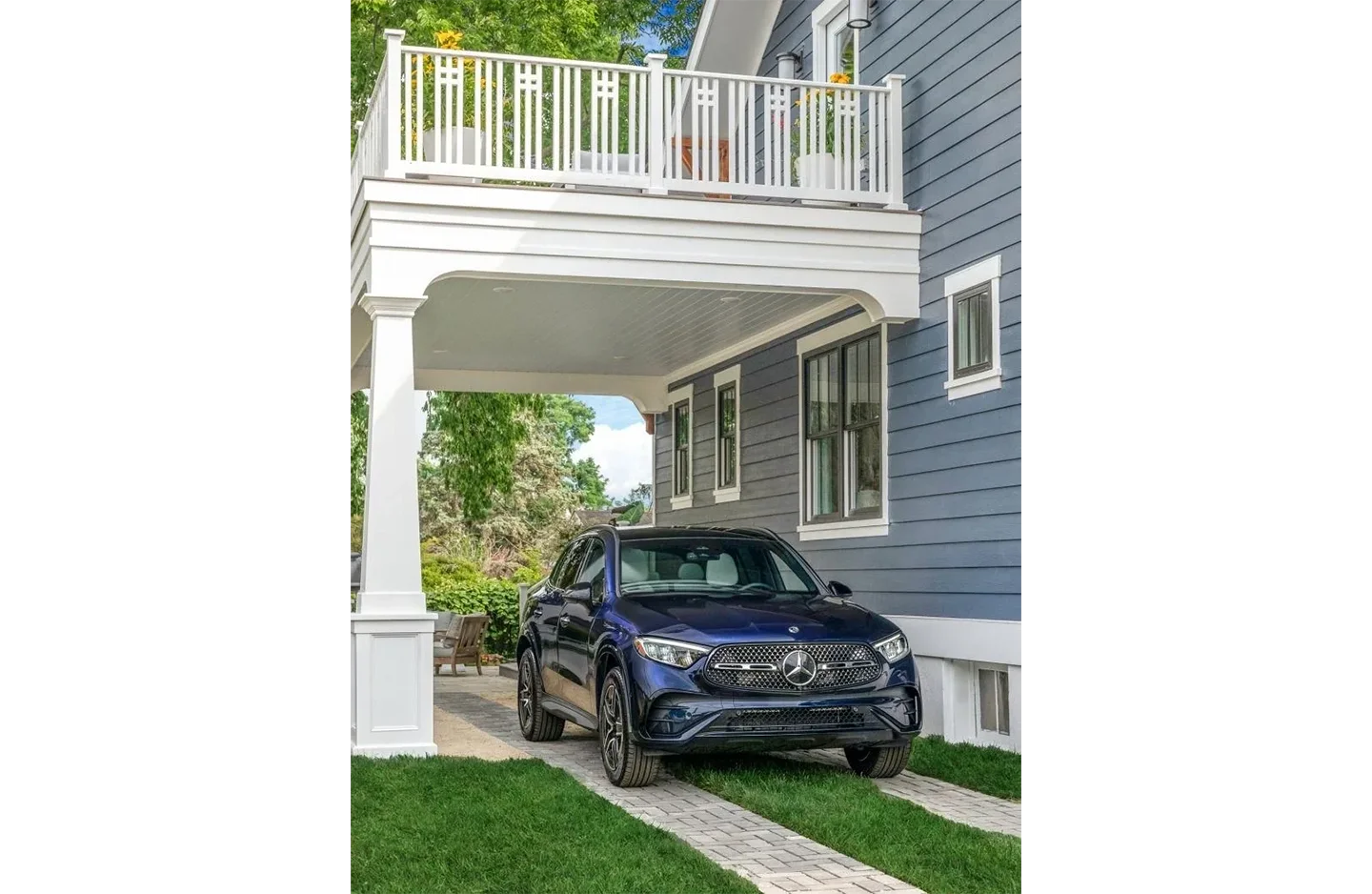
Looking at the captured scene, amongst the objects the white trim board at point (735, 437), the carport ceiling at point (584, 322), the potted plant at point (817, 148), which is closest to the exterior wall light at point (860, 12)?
the potted plant at point (817, 148)

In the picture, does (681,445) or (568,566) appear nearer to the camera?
(568,566)

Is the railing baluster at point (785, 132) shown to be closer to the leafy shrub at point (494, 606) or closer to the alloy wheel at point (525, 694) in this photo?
the alloy wheel at point (525, 694)

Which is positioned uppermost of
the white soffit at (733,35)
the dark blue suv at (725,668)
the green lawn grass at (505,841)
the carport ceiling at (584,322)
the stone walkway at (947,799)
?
the white soffit at (733,35)

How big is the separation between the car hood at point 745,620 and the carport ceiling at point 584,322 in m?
3.24

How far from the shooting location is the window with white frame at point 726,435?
1603 cm

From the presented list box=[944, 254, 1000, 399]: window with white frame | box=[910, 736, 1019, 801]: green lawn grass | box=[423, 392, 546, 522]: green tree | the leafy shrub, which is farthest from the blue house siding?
box=[423, 392, 546, 522]: green tree

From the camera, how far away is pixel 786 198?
11641 mm

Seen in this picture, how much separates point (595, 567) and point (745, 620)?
6.17 ft

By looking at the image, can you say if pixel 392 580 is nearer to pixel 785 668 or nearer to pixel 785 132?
pixel 785 668

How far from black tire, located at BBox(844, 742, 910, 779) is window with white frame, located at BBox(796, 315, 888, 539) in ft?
10.5

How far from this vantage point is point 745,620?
876cm

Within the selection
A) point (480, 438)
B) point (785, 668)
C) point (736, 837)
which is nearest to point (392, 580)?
point (785, 668)
